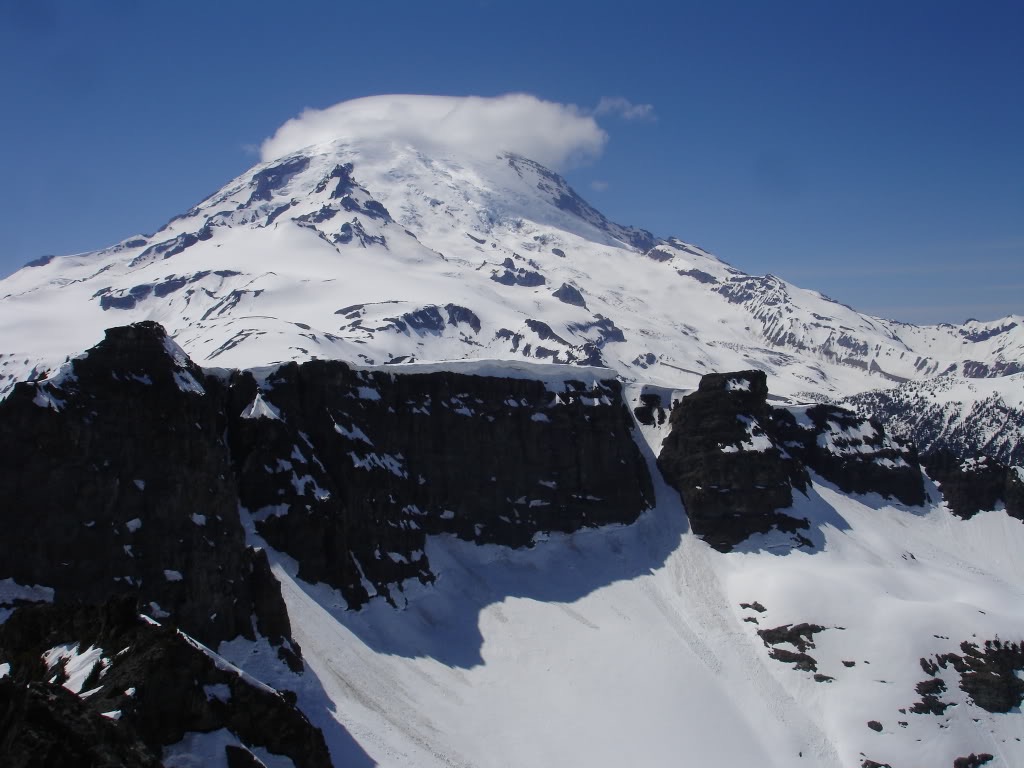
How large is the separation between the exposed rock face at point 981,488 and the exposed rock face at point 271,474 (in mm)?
72527

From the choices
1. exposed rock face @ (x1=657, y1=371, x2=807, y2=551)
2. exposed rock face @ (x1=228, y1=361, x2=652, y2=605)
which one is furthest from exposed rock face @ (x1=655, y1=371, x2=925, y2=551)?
exposed rock face @ (x1=228, y1=361, x2=652, y2=605)

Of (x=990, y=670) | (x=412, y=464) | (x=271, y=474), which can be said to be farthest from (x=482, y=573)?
(x=990, y=670)

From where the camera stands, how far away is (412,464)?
140875mm

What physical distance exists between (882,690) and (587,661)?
129ft

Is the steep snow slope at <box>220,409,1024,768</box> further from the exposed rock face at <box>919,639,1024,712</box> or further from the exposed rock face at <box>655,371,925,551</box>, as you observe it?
the exposed rock face at <box>655,371,925,551</box>

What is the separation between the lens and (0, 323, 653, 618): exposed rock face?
8844 cm

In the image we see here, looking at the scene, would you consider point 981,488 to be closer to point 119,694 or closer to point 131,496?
point 131,496

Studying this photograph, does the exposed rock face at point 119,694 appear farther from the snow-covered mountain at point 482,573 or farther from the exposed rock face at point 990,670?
the exposed rock face at point 990,670

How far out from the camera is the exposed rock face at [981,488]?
190 meters

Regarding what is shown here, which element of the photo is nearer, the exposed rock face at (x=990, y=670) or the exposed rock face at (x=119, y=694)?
the exposed rock face at (x=119, y=694)

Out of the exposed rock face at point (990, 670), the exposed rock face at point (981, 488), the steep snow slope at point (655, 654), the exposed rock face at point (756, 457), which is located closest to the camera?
the steep snow slope at point (655, 654)

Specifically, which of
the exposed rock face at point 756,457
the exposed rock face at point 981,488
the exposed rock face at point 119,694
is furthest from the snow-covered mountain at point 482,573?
the exposed rock face at point 981,488

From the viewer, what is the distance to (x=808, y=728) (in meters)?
119

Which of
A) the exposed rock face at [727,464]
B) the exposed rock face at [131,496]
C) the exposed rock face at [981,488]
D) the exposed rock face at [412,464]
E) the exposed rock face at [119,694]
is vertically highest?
the exposed rock face at [981,488]
